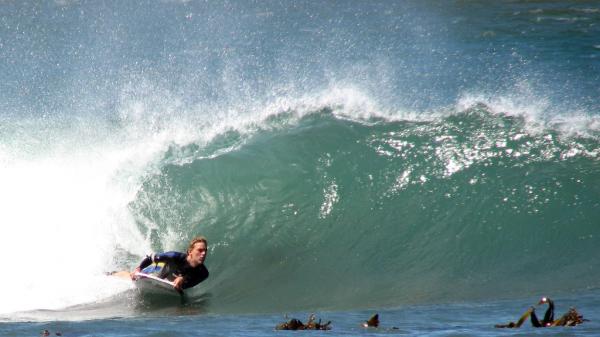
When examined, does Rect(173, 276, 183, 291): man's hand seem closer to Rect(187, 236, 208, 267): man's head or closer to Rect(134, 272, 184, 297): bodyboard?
Rect(134, 272, 184, 297): bodyboard

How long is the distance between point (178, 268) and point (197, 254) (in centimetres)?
29

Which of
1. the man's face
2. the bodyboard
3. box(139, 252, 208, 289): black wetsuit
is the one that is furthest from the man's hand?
the man's face

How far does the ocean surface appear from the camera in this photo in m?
8.38

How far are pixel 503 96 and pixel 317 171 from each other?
11.7 ft

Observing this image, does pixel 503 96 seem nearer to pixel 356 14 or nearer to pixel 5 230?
pixel 5 230

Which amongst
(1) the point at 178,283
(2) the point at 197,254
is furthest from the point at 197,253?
(1) the point at 178,283

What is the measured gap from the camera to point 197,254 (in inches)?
360

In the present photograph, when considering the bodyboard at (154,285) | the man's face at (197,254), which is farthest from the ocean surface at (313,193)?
the man's face at (197,254)

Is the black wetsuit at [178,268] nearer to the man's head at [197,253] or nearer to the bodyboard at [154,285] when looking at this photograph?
the man's head at [197,253]

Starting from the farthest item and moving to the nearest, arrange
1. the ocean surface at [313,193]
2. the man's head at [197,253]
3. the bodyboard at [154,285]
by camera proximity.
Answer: the man's head at [197,253]
the bodyboard at [154,285]
the ocean surface at [313,193]

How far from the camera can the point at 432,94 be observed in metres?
15.4

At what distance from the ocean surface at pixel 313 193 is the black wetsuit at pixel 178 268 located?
20 centimetres

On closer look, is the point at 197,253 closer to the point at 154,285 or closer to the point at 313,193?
the point at 154,285

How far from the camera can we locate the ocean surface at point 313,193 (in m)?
8.38
